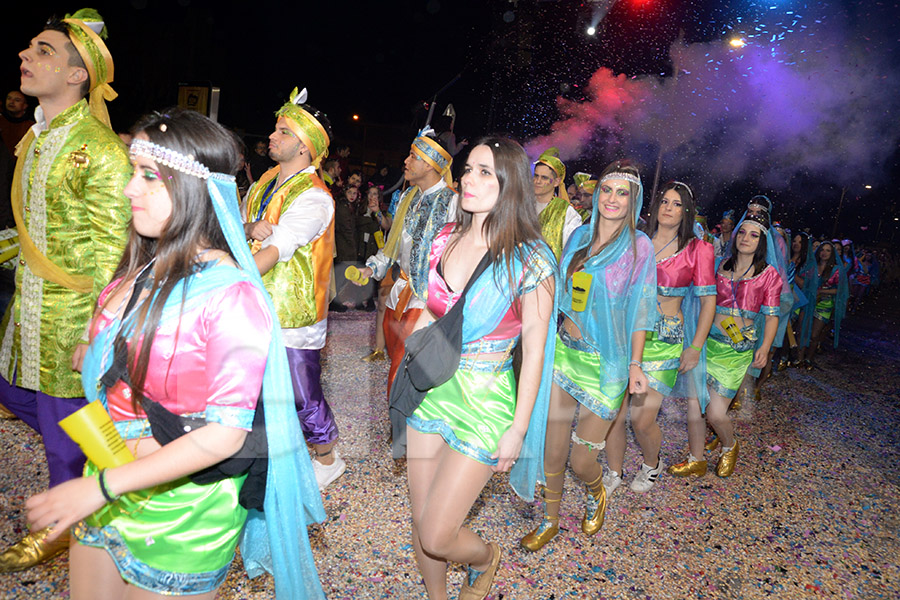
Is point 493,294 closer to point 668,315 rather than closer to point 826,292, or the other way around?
point 668,315

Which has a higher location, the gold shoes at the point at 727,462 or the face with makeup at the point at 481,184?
the face with makeup at the point at 481,184

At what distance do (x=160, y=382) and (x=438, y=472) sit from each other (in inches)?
47.4

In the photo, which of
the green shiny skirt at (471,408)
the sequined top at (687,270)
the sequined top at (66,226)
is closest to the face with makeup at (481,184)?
the green shiny skirt at (471,408)

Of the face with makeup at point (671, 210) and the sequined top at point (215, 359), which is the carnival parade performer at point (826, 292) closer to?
the face with makeup at point (671, 210)

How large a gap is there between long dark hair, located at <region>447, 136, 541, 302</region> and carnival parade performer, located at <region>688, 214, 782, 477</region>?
3140 mm

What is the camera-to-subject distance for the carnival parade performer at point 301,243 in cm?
312

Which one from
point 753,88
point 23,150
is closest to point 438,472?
point 23,150

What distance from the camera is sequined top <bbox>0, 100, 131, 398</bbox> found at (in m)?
2.37

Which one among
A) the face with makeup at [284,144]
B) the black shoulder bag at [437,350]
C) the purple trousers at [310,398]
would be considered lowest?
the purple trousers at [310,398]

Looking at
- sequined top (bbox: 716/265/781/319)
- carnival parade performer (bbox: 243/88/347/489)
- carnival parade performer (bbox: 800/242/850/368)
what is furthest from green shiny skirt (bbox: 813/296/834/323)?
carnival parade performer (bbox: 243/88/347/489)

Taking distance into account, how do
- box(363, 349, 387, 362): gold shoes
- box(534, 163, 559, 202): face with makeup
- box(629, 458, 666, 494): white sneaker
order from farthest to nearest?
box(363, 349, 387, 362): gold shoes → box(534, 163, 559, 202): face with makeup → box(629, 458, 666, 494): white sneaker

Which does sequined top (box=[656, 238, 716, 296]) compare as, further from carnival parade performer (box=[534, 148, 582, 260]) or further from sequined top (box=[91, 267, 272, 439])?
sequined top (box=[91, 267, 272, 439])

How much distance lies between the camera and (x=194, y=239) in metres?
1.46

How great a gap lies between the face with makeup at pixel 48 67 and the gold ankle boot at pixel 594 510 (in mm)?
3506
